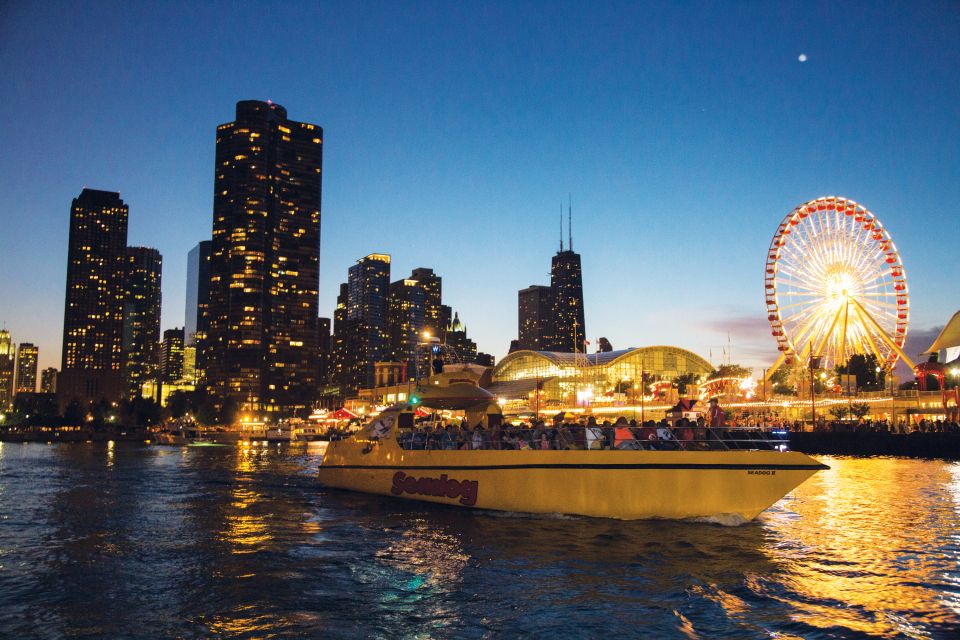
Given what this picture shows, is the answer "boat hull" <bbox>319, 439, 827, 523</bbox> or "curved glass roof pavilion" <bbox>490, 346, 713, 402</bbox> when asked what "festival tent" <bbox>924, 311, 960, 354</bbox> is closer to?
"curved glass roof pavilion" <bbox>490, 346, 713, 402</bbox>

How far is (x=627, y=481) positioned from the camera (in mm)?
18469

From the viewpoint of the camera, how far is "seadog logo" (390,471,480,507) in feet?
70.1

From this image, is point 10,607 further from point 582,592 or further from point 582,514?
point 582,514

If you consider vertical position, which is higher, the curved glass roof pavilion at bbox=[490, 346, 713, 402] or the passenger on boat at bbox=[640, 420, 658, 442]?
the curved glass roof pavilion at bbox=[490, 346, 713, 402]

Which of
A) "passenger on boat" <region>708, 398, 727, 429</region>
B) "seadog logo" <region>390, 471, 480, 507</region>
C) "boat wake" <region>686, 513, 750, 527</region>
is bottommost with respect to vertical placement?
"boat wake" <region>686, 513, 750, 527</region>

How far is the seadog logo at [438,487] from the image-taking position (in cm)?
2138

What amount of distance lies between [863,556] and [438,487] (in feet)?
38.1

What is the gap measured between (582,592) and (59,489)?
2679 centimetres

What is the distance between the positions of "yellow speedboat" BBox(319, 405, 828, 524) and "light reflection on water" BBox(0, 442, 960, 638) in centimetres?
44

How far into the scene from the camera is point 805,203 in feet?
226

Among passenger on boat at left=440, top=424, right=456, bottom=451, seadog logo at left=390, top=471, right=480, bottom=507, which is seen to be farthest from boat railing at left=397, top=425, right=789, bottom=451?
seadog logo at left=390, top=471, right=480, bottom=507

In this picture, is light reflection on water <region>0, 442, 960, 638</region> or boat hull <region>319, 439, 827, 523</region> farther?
boat hull <region>319, 439, 827, 523</region>

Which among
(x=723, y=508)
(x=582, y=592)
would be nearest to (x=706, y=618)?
(x=582, y=592)

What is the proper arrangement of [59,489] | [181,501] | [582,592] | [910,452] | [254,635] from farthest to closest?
1. [910,452]
2. [59,489]
3. [181,501]
4. [582,592]
5. [254,635]
